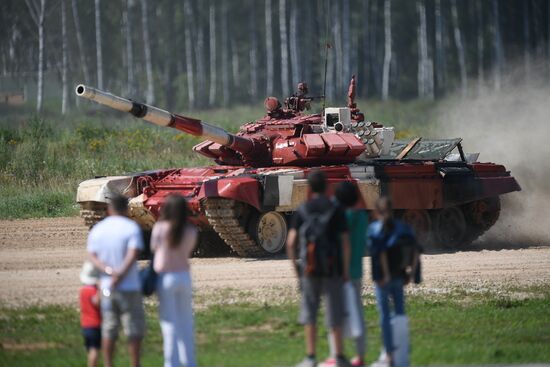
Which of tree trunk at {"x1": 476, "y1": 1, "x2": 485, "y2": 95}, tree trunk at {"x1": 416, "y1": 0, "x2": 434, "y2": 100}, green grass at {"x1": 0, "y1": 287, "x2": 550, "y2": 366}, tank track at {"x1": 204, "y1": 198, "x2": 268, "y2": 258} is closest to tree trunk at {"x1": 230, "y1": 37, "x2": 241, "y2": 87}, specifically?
tree trunk at {"x1": 416, "y1": 0, "x2": 434, "y2": 100}

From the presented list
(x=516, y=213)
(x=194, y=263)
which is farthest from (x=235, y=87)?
(x=194, y=263)

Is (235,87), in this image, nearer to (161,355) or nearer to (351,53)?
(351,53)

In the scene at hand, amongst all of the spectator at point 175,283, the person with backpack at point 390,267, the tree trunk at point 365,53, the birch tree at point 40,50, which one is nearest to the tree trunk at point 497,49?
the tree trunk at point 365,53

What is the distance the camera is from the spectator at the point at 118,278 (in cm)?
1032

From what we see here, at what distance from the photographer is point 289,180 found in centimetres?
1986

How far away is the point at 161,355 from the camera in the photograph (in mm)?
12250

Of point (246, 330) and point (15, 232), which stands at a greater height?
point (15, 232)

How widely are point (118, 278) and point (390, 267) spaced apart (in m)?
2.46

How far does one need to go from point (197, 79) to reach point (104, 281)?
54.7 metres

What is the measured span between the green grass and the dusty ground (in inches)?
40.6

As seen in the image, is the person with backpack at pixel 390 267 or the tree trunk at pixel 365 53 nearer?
the person with backpack at pixel 390 267

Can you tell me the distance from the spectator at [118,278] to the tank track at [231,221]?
8.69 meters

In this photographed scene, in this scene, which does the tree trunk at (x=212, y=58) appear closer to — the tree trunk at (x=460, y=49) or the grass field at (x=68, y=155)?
the tree trunk at (x=460, y=49)

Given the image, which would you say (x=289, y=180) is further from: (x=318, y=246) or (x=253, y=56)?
(x=253, y=56)
